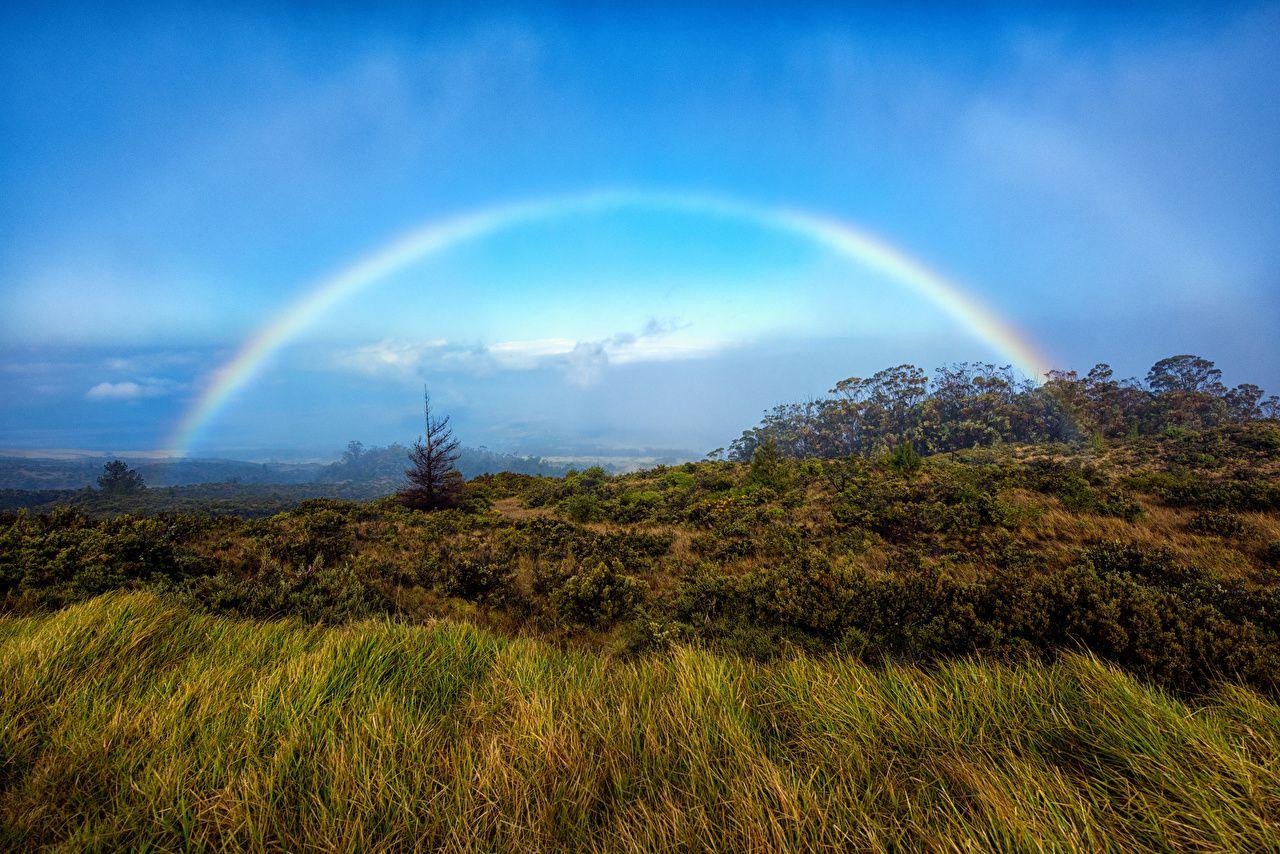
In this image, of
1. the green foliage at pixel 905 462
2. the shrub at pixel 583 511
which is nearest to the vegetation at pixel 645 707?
the shrub at pixel 583 511

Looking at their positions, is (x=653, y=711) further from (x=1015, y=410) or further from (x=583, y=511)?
(x=1015, y=410)

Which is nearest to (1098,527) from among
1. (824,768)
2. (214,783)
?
(824,768)

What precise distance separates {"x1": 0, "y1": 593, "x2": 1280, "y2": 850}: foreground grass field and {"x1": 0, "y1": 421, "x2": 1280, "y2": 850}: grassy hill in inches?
0.7

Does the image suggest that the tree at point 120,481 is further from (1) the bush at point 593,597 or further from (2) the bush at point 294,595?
(1) the bush at point 593,597

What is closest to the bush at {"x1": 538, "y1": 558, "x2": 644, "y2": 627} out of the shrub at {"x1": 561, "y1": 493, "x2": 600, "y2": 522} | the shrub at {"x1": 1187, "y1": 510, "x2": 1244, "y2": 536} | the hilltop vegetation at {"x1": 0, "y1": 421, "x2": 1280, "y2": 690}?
the hilltop vegetation at {"x1": 0, "y1": 421, "x2": 1280, "y2": 690}

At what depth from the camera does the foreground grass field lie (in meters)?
1.79

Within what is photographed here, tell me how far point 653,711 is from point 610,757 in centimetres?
43

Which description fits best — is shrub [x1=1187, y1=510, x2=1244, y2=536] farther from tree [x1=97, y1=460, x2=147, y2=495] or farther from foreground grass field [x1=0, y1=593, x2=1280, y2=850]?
tree [x1=97, y1=460, x2=147, y2=495]

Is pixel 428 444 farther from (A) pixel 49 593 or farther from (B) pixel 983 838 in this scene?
(B) pixel 983 838

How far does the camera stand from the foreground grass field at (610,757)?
179cm

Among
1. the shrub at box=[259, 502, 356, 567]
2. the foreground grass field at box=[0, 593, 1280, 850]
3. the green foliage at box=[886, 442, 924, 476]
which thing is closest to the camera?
the foreground grass field at box=[0, 593, 1280, 850]

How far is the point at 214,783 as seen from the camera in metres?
2.10

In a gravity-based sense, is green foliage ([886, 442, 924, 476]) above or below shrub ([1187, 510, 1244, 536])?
above

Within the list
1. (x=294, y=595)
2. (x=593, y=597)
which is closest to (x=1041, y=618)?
(x=593, y=597)
